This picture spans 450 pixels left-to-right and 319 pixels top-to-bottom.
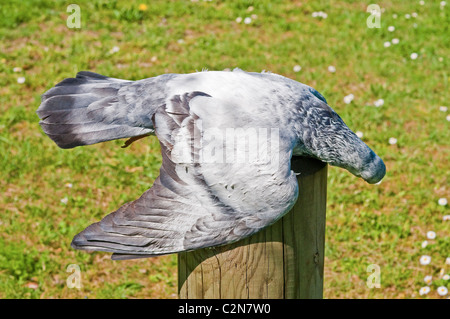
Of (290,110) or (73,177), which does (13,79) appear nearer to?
(73,177)

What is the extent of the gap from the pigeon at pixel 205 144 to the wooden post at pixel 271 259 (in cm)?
9

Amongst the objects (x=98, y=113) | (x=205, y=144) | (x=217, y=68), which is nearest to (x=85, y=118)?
(x=98, y=113)

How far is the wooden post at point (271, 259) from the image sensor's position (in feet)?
8.06

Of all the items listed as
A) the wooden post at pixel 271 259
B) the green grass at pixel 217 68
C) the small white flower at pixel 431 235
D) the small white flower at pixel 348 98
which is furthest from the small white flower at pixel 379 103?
the wooden post at pixel 271 259

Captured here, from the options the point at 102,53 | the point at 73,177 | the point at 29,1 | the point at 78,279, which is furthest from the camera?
the point at 29,1

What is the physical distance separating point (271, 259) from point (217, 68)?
3.88 m

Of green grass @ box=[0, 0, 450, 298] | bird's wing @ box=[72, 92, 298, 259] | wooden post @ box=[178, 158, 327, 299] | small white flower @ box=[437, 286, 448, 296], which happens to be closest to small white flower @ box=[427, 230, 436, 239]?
green grass @ box=[0, 0, 450, 298]

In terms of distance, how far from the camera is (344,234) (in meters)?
4.46

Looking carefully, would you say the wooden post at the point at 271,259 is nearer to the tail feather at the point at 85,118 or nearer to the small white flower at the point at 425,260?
the tail feather at the point at 85,118

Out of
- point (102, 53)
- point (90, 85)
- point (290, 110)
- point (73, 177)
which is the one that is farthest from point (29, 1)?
point (290, 110)

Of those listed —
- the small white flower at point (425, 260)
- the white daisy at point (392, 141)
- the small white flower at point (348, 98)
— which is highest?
the small white flower at point (348, 98)
